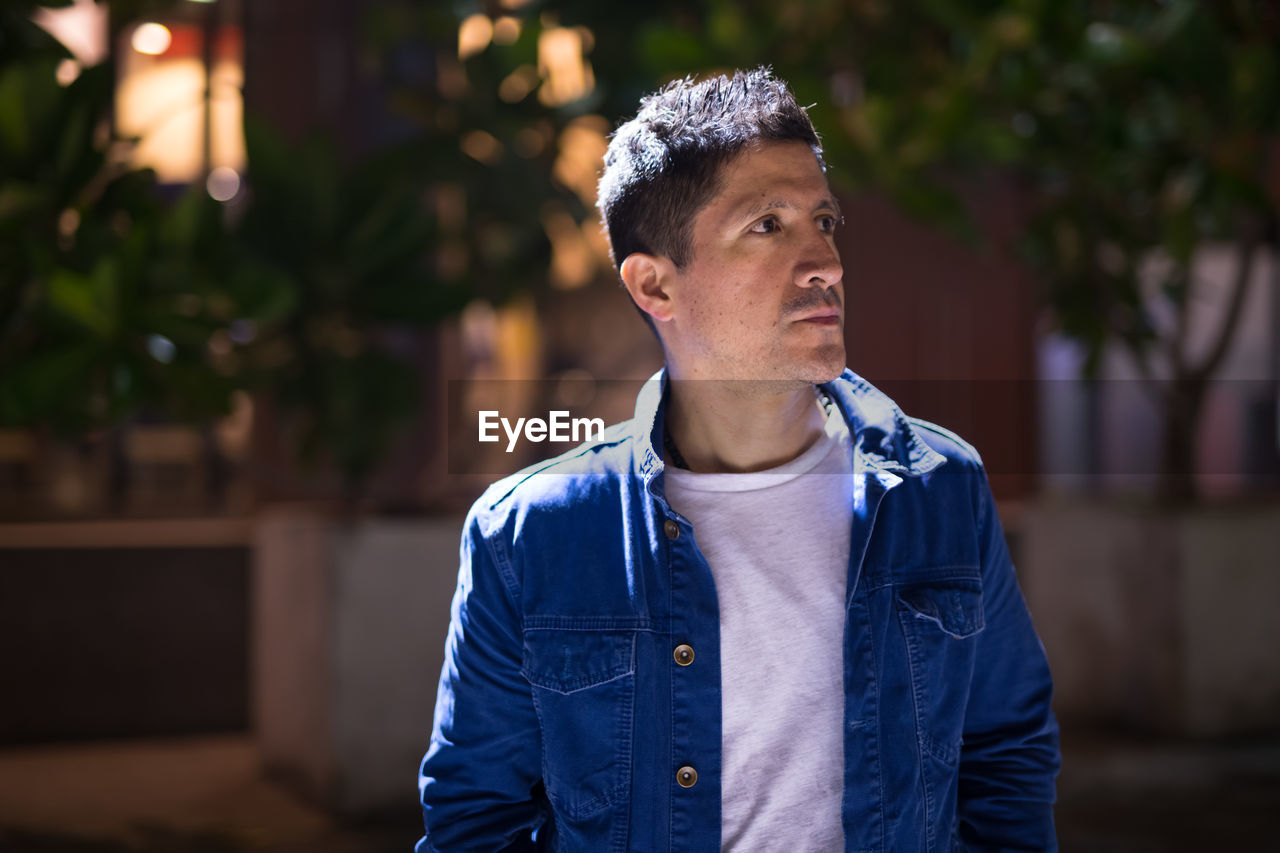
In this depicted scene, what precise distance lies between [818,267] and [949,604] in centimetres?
39

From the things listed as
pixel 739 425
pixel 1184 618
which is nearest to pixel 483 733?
pixel 739 425

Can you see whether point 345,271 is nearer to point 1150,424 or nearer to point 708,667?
point 708,667

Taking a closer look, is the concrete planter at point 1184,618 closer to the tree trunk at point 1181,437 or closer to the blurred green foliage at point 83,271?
the tree trunk at point 1181,437

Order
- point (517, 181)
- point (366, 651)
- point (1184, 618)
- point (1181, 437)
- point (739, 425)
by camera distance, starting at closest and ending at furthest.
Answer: point (739, 425)
point (366, 651)
point (517, 181)
point (1184, 618)
point (1181, 437)

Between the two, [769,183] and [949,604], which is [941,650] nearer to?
[949,604]

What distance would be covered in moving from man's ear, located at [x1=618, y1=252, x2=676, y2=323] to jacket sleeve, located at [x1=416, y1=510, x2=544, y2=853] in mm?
329

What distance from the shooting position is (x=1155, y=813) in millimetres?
3920

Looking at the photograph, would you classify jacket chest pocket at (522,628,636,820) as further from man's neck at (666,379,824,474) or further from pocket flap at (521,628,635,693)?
man's neck at (666,379,824,474)

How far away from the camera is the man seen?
1.28 m

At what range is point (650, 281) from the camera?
140cm

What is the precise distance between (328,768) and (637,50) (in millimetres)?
2614

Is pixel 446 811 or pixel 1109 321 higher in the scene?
pixel 1109 321

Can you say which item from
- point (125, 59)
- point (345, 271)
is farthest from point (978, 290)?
point (125, 59)
